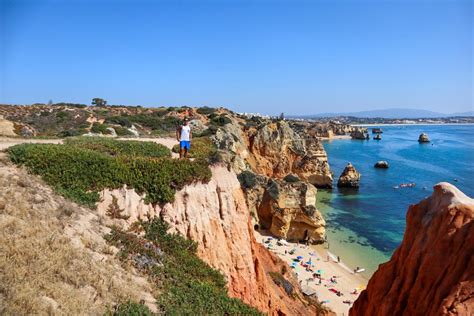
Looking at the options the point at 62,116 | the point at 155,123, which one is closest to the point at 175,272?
the point at 155,123

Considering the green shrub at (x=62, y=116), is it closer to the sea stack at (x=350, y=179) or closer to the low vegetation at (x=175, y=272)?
the low vegetation at (x=175, y=272)

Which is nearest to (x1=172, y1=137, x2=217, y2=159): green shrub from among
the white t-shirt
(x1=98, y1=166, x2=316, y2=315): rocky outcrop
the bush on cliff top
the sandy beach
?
the white t-shirt

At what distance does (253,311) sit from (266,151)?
156 feet

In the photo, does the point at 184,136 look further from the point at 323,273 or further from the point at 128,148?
the point at 323,273

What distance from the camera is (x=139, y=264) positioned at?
10523 millimetres

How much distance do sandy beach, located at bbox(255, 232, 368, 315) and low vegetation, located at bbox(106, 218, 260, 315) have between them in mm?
14422

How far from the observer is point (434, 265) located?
9.81m

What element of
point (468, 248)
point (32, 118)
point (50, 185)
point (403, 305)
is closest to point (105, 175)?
point (50, 185)

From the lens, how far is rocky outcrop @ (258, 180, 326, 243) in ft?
113

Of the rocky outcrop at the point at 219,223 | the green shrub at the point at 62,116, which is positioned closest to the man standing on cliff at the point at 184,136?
the rocky outcrop at the point at 219,223

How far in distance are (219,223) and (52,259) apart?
767 centimetres

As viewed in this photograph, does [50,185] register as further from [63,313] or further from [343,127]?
[343,127]

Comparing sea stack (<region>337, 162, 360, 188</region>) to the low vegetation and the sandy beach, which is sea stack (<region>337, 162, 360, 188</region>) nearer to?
the sandy beach

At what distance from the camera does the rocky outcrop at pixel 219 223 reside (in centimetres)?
1339
